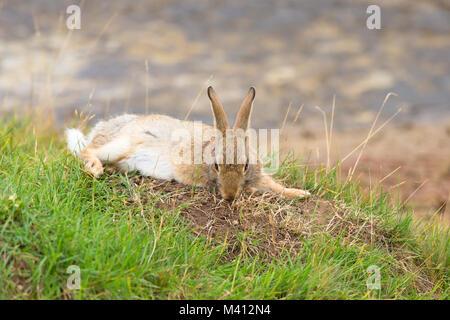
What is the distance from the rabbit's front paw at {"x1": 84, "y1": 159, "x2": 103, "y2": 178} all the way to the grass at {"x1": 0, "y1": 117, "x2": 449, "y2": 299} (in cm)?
7

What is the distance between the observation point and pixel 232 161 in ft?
14.3

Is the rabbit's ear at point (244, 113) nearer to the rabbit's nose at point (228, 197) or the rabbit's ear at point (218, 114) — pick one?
the rabbit's ear at point (218, 114)

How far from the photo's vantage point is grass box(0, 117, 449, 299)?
11.2 feet

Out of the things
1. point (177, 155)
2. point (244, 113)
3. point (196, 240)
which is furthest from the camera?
point (177, 155)

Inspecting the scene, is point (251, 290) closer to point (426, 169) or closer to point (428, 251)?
point (428, 251)

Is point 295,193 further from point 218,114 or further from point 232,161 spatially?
point 218,114

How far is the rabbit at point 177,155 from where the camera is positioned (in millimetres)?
4500

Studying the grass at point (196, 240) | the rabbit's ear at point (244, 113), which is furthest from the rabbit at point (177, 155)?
the grass at point (196, 240)

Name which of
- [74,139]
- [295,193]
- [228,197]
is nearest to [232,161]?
[228,197]

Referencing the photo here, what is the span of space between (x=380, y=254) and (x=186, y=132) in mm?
2382

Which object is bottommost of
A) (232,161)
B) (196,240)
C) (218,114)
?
(196,240)

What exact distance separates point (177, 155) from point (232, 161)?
0.85 m
